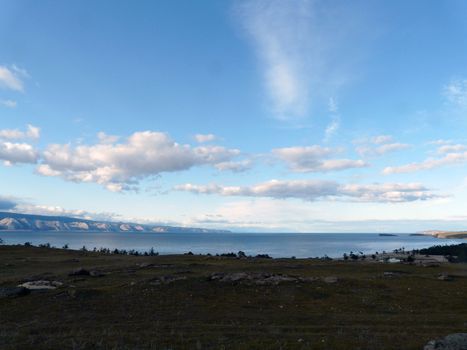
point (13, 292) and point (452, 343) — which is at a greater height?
point (13, 292)

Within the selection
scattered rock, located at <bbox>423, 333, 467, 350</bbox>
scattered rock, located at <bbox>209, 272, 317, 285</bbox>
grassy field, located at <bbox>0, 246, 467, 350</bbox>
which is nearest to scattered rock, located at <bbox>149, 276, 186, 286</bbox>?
grassy field, located at <bbox>0, 246, 467, 350</bbox>

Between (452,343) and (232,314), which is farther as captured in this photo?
(232,314)

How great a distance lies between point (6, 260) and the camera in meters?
67.8

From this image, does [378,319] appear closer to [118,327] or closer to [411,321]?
[411,321]

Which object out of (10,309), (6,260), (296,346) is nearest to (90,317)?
(10,309)

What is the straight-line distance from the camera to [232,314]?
28953 millimetres

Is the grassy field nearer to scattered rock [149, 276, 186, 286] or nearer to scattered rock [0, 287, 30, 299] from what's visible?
scattered rock [149, 276, 186, 286]

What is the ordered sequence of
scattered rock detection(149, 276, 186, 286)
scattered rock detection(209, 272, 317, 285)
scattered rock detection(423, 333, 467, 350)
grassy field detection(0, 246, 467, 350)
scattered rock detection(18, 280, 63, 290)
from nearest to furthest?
scattered rock detection(423, 333, 467, 350)
grassy field detection(0, 246, 467, 350)
scattered rock detection(18, 280, 63, 290)
scattered rock detection(149, 276, 186, 286)
scattered rock detection(209, 272, 317, 285)

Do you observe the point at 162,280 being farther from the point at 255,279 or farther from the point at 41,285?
the point at 41,285

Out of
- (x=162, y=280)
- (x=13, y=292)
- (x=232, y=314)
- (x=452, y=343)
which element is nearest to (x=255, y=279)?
(x=162, y=280)

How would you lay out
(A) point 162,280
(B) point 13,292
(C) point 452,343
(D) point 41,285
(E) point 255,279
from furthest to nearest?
(E) point 255,279 → (A) point 162,280 → (D) point 41,285 → (B) point 13,292 → (C) point 452,343

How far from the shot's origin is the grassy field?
20844mm

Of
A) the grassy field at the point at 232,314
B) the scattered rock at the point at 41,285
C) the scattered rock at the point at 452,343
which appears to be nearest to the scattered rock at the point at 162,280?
the grassy field at the point at 232,314

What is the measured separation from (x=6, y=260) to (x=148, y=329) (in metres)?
53.7
